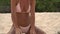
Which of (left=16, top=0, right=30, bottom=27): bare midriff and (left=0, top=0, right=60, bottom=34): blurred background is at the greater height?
(left=16, top=0, right=30, bottom=27): bare midriff

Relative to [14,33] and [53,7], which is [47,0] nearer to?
[53,7]

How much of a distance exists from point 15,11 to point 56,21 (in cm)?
61

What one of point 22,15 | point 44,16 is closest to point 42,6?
point 44,16

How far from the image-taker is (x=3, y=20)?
1.47 m

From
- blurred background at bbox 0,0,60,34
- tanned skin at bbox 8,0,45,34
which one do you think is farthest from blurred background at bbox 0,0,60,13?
tanned skin at bbox 8,0,45,34

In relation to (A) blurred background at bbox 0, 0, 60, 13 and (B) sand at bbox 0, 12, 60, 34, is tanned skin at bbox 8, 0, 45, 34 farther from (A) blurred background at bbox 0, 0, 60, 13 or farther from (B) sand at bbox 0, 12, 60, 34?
(A) blurred background at bbox 0, 0, 60, 13

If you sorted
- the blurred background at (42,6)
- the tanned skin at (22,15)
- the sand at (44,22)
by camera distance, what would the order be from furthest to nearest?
the blurred background at (42,6), the sand at (44,22), the tanned skin at (22,15)

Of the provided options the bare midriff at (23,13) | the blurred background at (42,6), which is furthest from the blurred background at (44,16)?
the bare midriff at (23,13)

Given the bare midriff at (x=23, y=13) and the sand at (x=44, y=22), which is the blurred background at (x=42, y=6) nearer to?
the sand at (x=44, y=22)

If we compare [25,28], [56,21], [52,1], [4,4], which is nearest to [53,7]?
[52,1]

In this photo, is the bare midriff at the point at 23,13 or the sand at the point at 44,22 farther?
the sand at the point at 44,22

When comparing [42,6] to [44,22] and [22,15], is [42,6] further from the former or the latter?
[22,15]

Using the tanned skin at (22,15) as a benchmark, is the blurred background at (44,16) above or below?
below

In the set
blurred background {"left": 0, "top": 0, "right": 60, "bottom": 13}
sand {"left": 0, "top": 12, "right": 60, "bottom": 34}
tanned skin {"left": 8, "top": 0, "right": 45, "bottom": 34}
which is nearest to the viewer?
tanned skin {"left": 8, "top": 0, "right": 45, "bottom": 34}
